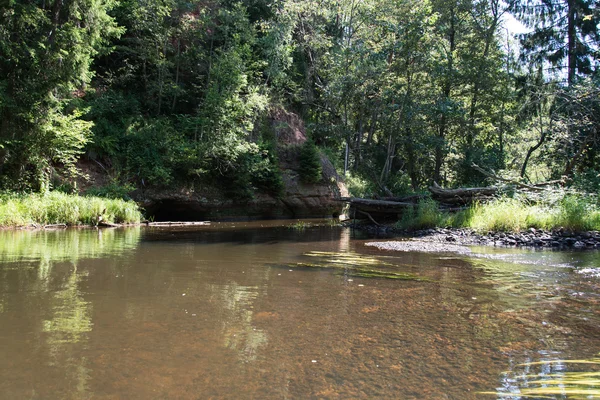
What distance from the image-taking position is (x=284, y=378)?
259cm

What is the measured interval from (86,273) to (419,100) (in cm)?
1783

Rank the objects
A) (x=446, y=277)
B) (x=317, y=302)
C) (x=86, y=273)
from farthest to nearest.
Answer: (x=446, y=277) → (x=86, y=273) → (x=317, y=302)

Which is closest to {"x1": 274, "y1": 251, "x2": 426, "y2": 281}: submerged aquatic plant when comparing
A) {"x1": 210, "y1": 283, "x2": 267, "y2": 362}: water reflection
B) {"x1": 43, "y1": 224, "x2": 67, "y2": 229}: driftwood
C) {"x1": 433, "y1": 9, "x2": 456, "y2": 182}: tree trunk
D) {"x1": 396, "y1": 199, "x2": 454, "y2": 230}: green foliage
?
{"x1": 210, "y1": 283, "x2": 267, "y2": 362}: water reflection

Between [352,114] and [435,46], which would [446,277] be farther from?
[352,114]

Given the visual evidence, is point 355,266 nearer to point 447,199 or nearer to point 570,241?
point 570,241

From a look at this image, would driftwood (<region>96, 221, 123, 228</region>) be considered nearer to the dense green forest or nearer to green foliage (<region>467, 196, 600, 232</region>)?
the dense green forest

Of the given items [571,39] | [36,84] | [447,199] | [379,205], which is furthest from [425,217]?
[36,84]

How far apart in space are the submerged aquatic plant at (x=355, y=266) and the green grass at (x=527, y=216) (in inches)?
229

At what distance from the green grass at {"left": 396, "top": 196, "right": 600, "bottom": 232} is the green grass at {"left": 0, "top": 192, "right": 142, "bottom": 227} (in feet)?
38.7

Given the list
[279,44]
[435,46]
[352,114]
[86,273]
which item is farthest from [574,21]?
[86,273]

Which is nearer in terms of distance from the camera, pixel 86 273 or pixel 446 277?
pixel 86 273

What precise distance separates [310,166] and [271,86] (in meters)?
5.64

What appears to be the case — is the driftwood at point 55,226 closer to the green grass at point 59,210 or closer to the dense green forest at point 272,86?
the green grass at point 59,210

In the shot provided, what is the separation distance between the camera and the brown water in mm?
2500
